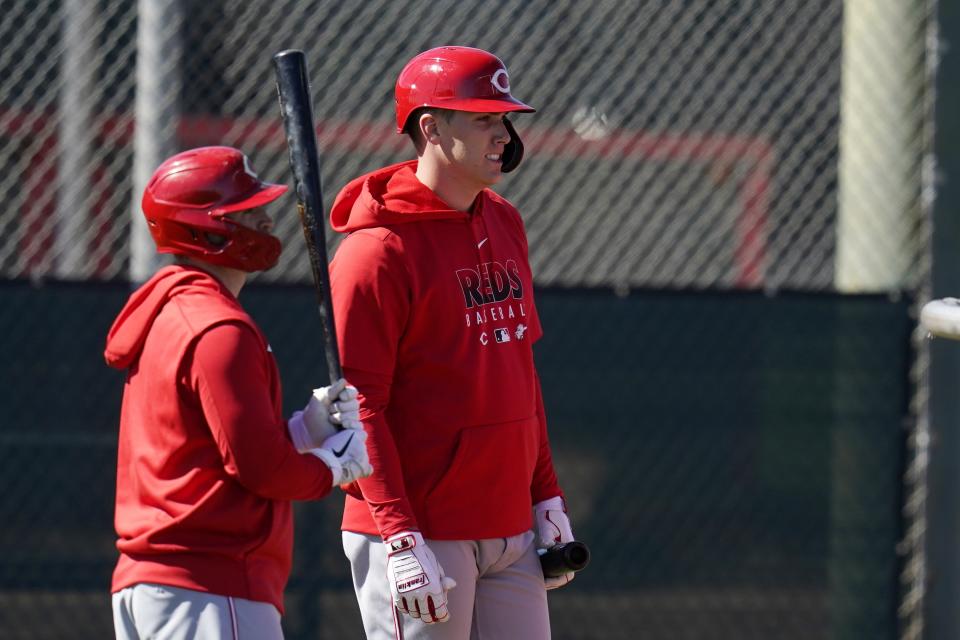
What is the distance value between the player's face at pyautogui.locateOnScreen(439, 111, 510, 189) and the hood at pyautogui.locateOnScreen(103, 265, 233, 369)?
2.22ft

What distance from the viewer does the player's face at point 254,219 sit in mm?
2705

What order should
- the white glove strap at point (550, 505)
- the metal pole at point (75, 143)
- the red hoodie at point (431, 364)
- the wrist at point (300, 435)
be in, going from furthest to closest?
the metal pole at point (75, 143), the white glove strap at point (550, 505), the red hoodie at point (431, 364), the wrist at point (300, 435)

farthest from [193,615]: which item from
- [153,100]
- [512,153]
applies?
[153,100]

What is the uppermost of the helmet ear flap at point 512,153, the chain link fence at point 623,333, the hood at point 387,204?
the helmet ear flap at point 512,153

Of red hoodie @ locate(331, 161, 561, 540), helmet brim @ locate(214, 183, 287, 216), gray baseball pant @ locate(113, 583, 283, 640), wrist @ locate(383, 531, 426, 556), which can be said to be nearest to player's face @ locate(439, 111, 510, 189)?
red hoodie @ locate(331, 161, 561, 540)

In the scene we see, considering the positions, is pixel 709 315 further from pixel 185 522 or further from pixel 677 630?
pixel 185 522

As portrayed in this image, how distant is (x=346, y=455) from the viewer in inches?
106

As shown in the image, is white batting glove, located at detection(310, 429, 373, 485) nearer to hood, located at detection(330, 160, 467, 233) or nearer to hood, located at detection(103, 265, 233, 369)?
hood, located at detection(103, 265, 233, 369)

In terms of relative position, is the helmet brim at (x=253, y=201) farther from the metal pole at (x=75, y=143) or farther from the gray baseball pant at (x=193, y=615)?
the metal pole at (x=75, y=143)

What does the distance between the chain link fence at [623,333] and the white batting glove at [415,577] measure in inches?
77.5

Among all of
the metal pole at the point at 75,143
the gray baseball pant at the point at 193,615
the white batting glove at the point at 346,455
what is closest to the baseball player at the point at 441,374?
the white batting glove at the point at 346,455

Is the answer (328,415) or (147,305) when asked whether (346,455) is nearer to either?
(328,415)

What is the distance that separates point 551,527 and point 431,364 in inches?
23.7

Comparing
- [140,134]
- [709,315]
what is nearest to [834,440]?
[709,315]
